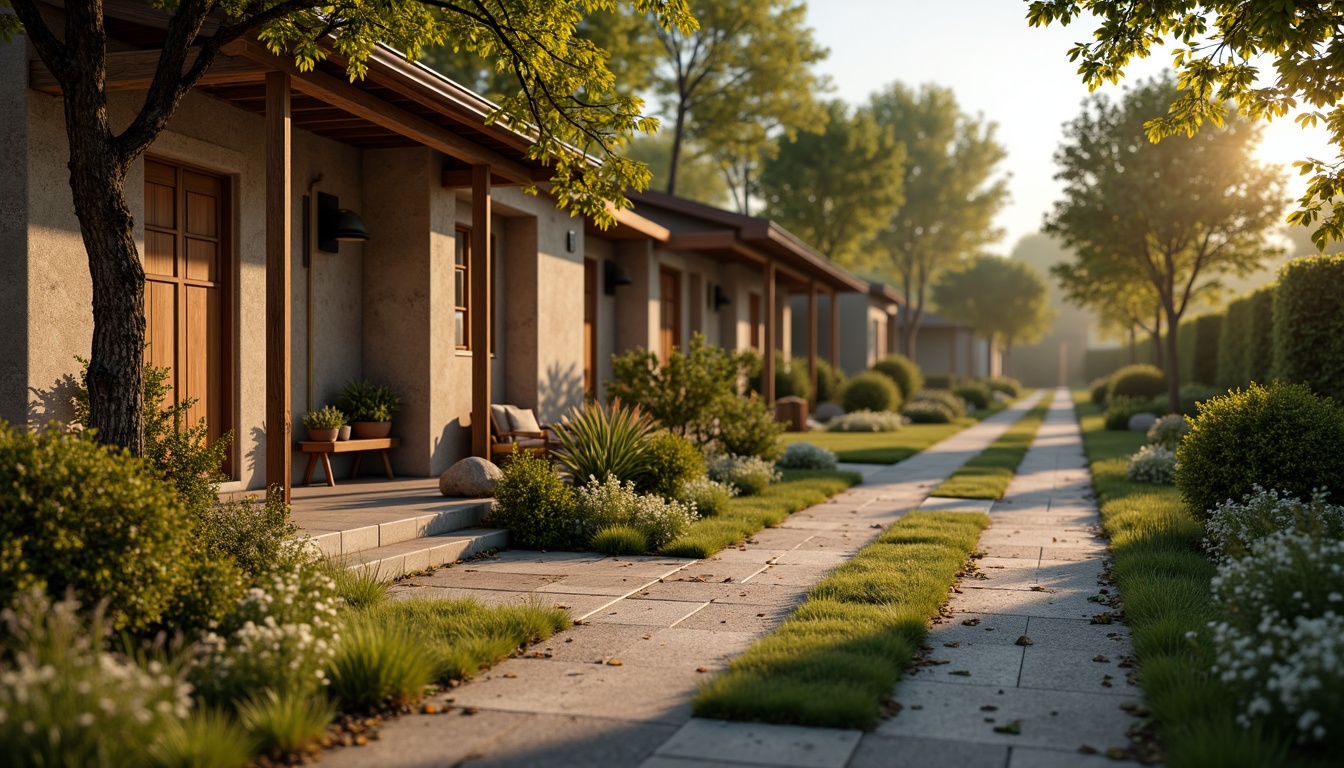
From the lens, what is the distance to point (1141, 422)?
23.4 metres

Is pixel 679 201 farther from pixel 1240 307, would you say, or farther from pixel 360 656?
pixel 360 656

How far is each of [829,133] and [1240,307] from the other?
15.7 meters

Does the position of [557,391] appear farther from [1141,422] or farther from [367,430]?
[1141,422]

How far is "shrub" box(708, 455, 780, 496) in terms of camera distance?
11664mm

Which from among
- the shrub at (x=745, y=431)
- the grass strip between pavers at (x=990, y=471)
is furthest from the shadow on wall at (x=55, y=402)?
the grass strip between pavers at (x=990, y=471)

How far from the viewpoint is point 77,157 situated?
540 cm

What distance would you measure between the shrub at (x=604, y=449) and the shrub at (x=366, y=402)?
2018mm

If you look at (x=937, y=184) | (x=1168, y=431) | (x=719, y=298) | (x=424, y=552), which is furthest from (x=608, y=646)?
(x=937, y=184)

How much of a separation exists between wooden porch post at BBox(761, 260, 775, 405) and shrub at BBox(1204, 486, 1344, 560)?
13.8 m

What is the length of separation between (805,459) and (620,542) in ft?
23.2

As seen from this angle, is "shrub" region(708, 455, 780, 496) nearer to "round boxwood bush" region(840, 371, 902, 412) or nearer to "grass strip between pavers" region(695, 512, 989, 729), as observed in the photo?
"grass strip between pavers" region(695, 512, 989, 729)

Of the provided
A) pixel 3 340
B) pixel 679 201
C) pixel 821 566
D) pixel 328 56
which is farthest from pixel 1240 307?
pixel 3 340

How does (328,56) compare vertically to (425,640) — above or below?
above

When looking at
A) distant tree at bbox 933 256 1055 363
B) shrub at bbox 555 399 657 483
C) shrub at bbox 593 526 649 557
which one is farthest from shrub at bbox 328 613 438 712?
distant tree at bbox 933 256 1055 363
